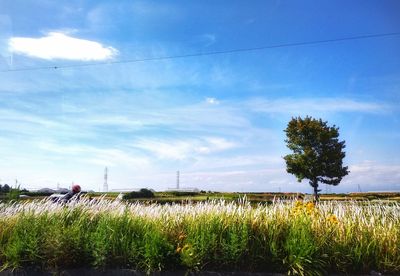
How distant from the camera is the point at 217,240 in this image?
6.05m

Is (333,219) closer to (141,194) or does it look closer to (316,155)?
(141,194)

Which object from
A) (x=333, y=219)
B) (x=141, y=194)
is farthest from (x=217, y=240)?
(x=141, y=194)

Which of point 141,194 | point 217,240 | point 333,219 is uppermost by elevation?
point 141,194

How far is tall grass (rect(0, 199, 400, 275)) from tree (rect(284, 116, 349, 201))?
29628mm

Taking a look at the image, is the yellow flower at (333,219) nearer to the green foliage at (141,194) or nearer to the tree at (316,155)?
the green foliage at (141,194)

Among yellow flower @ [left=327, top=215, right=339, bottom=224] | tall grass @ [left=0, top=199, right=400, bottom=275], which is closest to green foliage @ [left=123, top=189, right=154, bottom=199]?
tall grass @ [left=0, top=199, right=400, bottom=275]

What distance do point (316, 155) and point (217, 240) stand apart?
104ft

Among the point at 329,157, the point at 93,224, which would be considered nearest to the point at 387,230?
the point at 93,224

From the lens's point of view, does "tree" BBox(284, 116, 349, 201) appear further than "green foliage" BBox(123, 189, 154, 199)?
Yes

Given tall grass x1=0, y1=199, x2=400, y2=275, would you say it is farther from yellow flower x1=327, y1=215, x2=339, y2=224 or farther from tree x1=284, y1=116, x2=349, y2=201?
tree x1=284, y1=116, x2=349, y2=201

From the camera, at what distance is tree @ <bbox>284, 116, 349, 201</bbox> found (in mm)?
36250

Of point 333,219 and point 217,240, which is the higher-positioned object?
point 333,219

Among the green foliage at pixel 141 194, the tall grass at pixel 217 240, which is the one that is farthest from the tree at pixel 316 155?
the tall grass at pixel 217 240

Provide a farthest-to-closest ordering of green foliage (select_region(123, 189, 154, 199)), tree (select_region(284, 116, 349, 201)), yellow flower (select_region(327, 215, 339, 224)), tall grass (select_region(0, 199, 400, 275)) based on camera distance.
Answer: tree (select_region(284, 116, 349, 201)) → green foliage (select_region(123, 189, 154, 199)) → yellow flower (select_region(327, 215, 339, 224)) → tall grass (select_region(0, 199, 400, 275))
